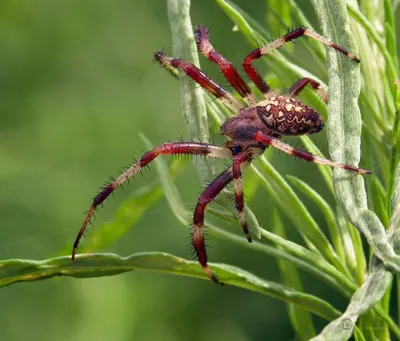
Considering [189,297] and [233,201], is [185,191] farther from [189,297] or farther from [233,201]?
[233,201]

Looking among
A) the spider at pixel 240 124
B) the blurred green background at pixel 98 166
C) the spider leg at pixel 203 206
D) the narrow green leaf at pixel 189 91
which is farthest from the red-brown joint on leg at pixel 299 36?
the blurred green background at pixel 98 166

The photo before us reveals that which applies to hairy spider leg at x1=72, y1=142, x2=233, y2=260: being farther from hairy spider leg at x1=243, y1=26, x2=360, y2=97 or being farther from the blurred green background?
the blurred green background

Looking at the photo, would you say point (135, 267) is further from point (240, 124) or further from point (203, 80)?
point (240, 124)

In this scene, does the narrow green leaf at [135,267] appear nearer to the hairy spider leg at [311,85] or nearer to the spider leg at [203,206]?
the spider leg at [203,206]

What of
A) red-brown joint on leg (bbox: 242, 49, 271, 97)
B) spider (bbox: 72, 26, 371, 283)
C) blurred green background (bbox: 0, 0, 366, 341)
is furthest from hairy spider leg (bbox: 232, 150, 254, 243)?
blurred green background (bbox: 0, 0, 366, 341)

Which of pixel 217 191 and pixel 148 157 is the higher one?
pixel 148 157

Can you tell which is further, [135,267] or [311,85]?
[311,85]

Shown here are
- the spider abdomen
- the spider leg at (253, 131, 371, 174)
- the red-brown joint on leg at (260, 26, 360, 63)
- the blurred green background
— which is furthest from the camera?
the blurred green background

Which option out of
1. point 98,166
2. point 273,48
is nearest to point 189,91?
point 273,48
